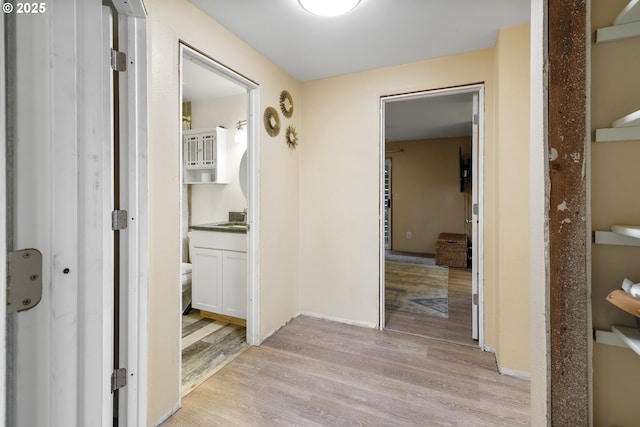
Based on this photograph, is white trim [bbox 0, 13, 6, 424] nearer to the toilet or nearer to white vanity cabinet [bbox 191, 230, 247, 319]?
white vanity cabinet [bbox 191, 230, 247, 319]

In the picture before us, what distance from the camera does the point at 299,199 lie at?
9.68ft

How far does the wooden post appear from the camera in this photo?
0.81 metres

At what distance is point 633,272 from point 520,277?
124 cm

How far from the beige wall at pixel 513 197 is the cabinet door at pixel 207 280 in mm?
2277

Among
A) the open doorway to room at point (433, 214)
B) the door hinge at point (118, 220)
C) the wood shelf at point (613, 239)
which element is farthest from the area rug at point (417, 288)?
the door hinge at point (118, 220)

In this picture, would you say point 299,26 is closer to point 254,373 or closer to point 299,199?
point 299,199

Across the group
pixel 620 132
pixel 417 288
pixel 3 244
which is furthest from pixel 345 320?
pixel 3 244

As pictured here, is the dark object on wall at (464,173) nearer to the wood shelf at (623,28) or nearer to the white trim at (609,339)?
the wood shelf at (623,28)

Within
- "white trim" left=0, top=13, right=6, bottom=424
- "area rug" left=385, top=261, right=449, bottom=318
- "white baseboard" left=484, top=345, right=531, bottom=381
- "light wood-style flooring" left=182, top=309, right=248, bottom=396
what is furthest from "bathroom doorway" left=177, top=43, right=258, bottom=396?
"white baseboard" left=484, top=345, right=531, bottom=381

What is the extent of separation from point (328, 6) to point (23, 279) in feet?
5.99

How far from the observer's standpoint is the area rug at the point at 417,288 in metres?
3.13

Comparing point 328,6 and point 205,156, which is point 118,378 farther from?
point 205,156

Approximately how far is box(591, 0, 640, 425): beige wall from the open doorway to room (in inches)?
60.5

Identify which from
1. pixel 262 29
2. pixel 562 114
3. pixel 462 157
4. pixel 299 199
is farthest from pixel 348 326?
pixel 462 157
